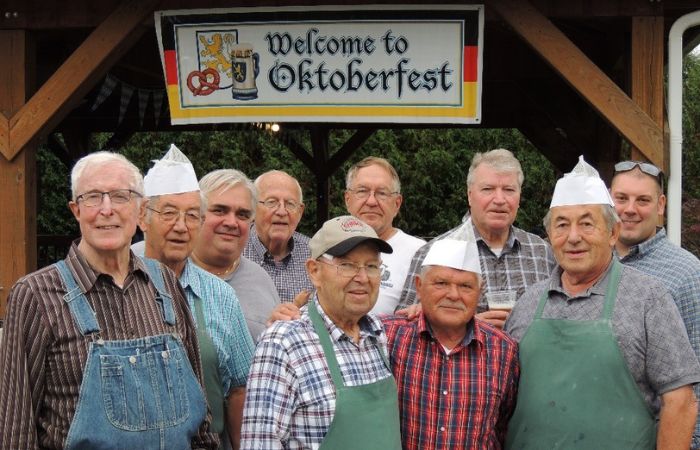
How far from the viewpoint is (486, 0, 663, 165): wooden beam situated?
5.28 meters

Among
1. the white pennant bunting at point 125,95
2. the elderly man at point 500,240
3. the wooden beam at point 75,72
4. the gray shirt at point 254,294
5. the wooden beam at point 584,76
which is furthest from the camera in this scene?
the white pennant bunting at point 125,95

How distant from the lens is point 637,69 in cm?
546

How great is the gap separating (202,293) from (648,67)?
10.9 ft

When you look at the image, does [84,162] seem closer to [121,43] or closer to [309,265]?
[309,265]

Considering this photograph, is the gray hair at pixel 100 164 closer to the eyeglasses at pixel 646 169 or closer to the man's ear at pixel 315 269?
the man's ear at pixel 315 269

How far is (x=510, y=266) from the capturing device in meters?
3.83

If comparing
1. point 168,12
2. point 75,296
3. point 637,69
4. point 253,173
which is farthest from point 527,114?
point 75,296

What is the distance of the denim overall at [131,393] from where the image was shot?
2.59 meters

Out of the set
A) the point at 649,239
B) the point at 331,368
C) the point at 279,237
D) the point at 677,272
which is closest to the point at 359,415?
the point at 331,368

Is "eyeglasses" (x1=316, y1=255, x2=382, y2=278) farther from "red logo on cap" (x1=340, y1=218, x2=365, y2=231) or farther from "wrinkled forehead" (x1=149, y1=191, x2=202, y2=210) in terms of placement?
"wrinkled forehead" (x1=149, y1=191, x2=202, y2=210)

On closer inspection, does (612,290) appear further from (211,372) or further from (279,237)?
(279,237)

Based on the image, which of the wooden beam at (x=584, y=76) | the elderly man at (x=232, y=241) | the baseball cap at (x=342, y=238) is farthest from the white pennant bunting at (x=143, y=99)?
the baseball cap at (x=342, y=238)

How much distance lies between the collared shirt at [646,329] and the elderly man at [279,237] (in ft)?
5.06

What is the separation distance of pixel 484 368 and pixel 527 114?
7.60 meters
